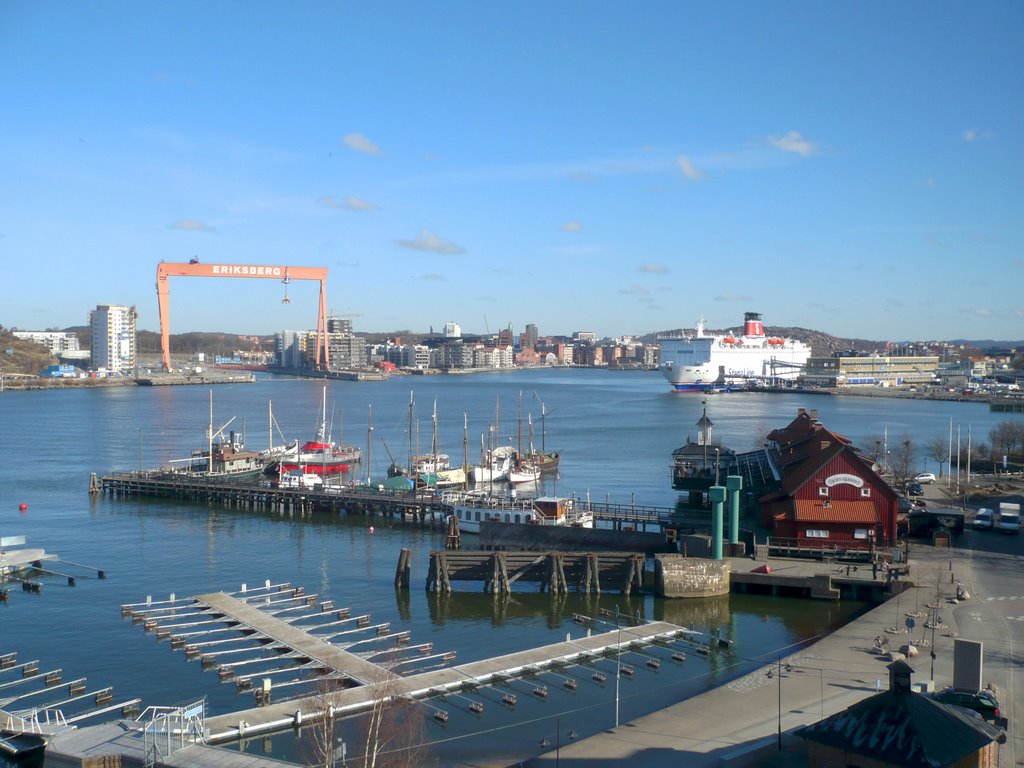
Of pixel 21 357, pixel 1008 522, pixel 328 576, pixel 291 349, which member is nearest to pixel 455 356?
pixel 291 349

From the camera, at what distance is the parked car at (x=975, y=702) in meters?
9.33

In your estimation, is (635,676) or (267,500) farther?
(267,500)

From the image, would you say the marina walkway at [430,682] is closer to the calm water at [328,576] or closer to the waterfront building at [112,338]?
the calm water at [328,576]

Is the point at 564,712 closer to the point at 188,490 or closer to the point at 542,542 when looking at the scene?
the point at 542,542

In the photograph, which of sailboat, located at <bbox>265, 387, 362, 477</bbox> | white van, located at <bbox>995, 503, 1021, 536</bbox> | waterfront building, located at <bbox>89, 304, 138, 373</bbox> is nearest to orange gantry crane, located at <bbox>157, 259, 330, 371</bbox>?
waterfront building, located at <bbox>89, 304, 138, 373</bbox>

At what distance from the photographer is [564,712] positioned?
11391 millimetres

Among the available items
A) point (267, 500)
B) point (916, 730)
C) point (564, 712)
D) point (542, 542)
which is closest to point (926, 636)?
point (564, 712)

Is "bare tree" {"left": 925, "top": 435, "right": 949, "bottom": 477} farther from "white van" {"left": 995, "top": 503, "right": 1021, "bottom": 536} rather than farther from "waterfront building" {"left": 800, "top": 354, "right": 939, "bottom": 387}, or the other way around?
"waterfront building" {"left": 800, "top": 354, "right": 939, "bottom": 387}

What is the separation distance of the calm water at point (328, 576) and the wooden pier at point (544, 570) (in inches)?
12.9

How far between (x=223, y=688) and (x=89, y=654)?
108 inches

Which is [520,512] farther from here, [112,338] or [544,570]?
[112,338]

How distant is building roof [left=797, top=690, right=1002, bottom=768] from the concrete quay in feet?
4.07

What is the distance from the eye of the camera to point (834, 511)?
18.0m

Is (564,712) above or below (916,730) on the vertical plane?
below
